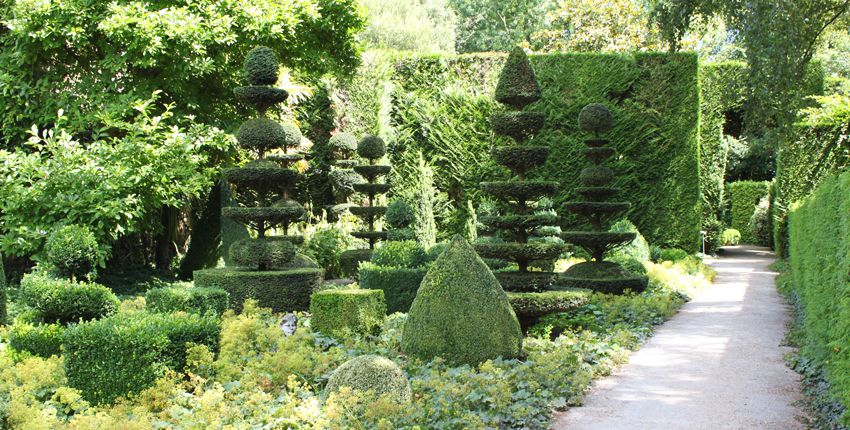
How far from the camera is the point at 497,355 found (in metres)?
6.91

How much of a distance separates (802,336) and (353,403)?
18.5 feet

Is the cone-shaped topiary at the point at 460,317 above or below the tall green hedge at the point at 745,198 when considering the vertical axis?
below

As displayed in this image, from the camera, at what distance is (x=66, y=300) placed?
725cm

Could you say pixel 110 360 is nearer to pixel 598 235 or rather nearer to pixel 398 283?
pixel 398 283

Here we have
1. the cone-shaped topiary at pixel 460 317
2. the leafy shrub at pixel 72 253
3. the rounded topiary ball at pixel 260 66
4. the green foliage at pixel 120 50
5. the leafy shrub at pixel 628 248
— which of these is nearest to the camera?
the cone-shaped topiary at pixel 460 317

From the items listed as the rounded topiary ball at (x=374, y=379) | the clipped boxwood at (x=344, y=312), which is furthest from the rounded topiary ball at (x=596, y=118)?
the rounded topiary ball at (x=374, y=379)

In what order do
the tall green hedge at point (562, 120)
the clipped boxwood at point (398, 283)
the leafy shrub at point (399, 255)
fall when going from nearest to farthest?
the clipped boxwood at point (398, 283) → the leafy shrub at point (399, 255) → the tall green hedge at point (562, 120)

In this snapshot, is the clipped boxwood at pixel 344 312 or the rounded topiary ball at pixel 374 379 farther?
the clipped boxwood at pixel 344 312

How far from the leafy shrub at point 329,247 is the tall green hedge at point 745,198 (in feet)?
57.2

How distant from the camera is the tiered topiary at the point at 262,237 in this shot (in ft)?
34.0

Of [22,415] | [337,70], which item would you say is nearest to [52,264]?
[22,415]

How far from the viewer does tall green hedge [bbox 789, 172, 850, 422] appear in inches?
193

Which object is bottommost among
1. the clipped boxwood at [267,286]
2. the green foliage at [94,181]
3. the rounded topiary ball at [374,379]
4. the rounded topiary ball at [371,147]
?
the rounded topiary ball at [374,379]

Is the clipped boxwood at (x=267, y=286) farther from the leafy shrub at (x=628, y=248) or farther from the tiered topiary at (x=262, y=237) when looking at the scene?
the leafy shrub at (x=628, y=248)
